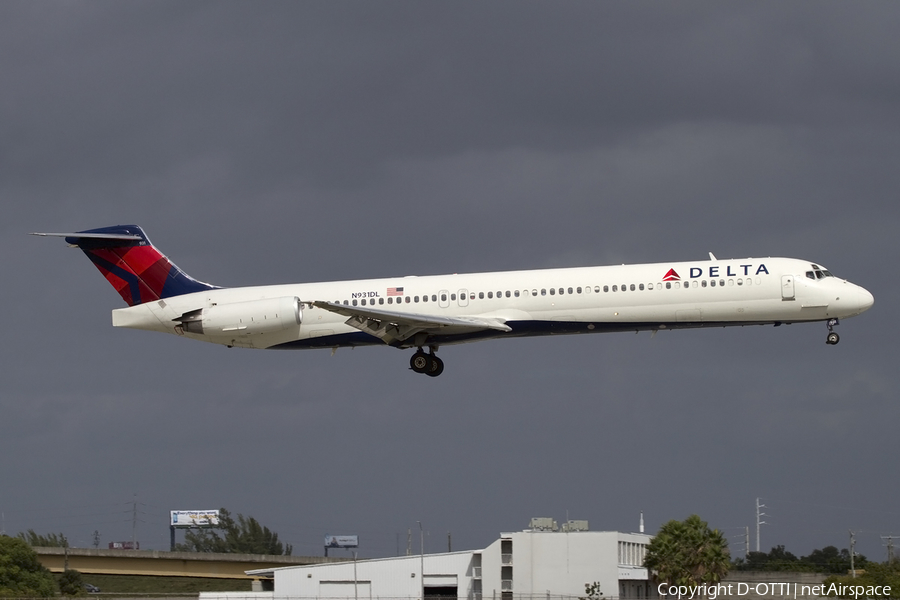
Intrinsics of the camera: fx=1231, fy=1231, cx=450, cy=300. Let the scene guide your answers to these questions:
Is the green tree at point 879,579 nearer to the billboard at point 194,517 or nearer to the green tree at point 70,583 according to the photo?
the green tree at point 70,583

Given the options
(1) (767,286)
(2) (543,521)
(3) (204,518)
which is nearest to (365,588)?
(2) (543,521)

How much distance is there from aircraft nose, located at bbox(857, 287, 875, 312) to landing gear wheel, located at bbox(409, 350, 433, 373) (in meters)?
15.3

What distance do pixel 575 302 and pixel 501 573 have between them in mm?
16182

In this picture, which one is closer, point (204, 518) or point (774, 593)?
point (774, 593)

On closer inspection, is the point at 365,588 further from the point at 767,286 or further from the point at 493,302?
the point at 767,286

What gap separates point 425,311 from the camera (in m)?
43.9

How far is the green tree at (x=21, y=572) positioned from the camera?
58.8m

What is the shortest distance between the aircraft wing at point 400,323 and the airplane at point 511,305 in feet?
0.16

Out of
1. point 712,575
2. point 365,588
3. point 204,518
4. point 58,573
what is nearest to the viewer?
point 712,575

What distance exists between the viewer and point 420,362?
1779 inches

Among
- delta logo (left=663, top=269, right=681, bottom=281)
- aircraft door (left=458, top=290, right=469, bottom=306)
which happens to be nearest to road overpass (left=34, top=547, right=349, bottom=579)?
aircraft door (left=458, top=290, right=469, bottom=306)

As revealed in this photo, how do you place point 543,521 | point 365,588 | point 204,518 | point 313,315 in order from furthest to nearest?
point 204,518
point 543,521
point 365,588
point 313,315

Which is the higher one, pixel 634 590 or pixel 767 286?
pixel 767 286

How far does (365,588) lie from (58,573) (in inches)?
1023
